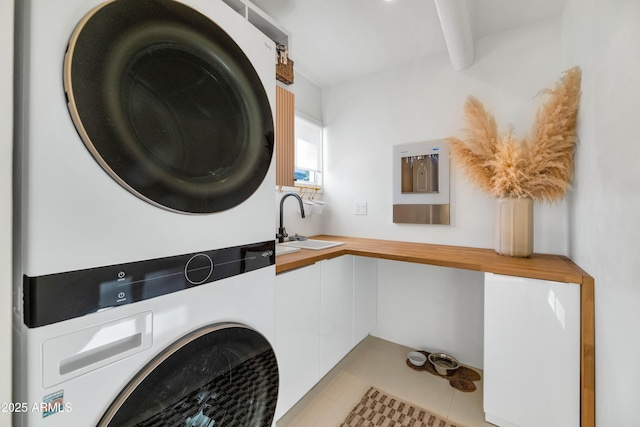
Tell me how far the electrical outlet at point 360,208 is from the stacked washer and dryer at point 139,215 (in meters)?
1.50

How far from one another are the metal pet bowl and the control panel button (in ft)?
5.81

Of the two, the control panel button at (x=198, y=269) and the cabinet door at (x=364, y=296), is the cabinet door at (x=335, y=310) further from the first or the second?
the control panel button at (x=198, y=269)

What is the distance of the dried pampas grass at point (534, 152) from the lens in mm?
1298

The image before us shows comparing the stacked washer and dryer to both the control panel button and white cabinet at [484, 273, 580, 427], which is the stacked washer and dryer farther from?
white cabinet at [484, 273, 580, 427]

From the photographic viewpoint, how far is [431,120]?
1.93 meters

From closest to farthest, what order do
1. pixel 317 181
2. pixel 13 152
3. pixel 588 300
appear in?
pixel 13 152, pixel 588 300, pixel 317 181

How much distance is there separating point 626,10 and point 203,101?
1.32m

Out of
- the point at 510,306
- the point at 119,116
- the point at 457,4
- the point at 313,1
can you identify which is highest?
the point at 313,1

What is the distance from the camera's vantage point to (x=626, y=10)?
77 centimetres

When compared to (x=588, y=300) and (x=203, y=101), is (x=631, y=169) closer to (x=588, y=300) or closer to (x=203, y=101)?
(x=588, y=300)

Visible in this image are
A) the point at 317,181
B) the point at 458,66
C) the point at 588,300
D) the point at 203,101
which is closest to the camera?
the point at 203,101

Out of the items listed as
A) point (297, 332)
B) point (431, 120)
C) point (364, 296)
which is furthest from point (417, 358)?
point (431, 120)

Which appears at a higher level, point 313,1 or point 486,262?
point 313,1

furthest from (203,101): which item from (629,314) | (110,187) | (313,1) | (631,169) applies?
(629,314)
